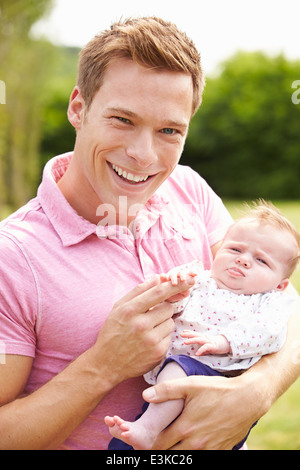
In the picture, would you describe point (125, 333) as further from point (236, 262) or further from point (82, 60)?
point (82, 60)

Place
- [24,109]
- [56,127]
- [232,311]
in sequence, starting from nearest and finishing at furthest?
[232,311] < [24,109] < [56,127]

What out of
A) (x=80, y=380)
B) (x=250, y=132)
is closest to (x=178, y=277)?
(x=80, y=380)

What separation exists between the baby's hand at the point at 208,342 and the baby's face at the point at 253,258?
0.25m

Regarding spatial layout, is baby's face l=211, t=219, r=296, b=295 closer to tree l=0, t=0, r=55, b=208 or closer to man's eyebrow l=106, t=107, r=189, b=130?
man's eyebrow l=106, t=107, r=189, b=130

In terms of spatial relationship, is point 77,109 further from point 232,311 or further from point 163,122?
point 232,311

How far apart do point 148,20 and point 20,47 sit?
17978 mm

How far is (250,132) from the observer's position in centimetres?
3519

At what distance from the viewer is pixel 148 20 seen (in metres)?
1.80

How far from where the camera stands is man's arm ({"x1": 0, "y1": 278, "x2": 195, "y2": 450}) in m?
1.64

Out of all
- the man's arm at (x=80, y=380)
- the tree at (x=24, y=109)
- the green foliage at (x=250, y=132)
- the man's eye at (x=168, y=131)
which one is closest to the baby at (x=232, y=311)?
the man's arm at (x=80, y=380)

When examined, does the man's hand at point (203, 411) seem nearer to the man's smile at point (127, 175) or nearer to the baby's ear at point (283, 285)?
the baby's ear at point (283, 285)

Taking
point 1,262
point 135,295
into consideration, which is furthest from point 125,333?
point 1,262

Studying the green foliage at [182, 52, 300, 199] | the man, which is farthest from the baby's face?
the green foliage at [182, 52, 300, 199]

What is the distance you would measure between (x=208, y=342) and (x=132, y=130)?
69 cm
